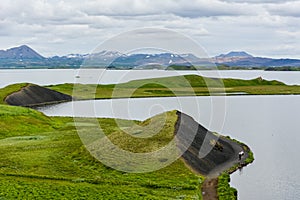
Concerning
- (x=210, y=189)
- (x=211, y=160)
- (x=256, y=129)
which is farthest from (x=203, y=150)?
(x=256, y=129)

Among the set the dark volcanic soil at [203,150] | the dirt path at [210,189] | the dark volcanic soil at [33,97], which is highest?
the dark volcanic soil at [33,97]

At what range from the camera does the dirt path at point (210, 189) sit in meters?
49.5

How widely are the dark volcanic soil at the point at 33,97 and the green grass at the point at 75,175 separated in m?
86.4

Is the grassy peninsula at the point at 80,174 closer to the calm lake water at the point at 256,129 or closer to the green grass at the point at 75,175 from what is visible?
the green grass at the point at 75,175

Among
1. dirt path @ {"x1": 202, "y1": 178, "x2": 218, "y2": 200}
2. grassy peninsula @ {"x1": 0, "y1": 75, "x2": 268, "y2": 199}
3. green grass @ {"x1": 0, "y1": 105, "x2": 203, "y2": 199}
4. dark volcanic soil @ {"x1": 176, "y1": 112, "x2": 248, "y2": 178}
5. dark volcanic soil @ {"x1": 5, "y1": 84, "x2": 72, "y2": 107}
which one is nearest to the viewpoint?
green grass @ {"x1": 0, "y1": 105, "x2": 203, "y2": 199}

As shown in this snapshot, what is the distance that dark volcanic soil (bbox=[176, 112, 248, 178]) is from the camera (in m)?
62.6

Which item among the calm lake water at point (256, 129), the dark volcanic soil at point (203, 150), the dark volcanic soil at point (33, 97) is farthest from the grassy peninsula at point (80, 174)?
the dark volcanic soil at point (33, 97)

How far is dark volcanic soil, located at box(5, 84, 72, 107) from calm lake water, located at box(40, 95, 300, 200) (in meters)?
9.31

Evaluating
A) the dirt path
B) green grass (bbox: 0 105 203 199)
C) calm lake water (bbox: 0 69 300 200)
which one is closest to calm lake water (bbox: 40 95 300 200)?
calm lake water (bbox: 0 69 300 200)

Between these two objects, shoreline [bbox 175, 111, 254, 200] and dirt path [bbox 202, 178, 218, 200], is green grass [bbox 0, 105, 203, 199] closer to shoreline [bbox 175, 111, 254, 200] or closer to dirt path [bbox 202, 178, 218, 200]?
dirt path [bbox 202, 178, 218, 200]

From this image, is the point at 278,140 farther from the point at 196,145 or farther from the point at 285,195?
the point at 285,195

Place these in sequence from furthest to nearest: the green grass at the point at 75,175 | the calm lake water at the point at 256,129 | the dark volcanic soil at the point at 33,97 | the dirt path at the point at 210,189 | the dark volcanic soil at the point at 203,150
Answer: the dark volcanic soil at the point at 33,97
the dark volcanic soil at the point at 203,150
the calm lake water at the point at 256,129
the dirt path at the point at 210,189
the green grass at the point at 75,175

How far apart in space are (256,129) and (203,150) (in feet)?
118

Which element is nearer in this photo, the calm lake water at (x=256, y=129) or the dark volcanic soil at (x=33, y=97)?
the calm lake water at (x=256, y=129)
